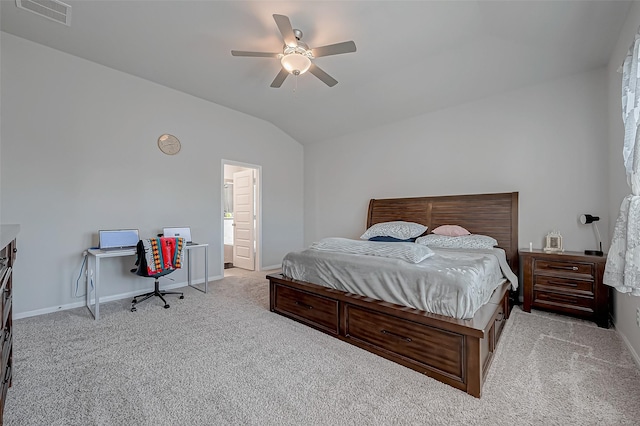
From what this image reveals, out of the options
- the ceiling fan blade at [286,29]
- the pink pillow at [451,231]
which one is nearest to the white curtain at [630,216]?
the pink pillow at [451,231]

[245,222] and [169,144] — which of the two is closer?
[169,144]

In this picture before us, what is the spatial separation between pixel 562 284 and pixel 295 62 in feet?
12.0

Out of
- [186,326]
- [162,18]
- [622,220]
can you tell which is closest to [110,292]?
[186,326]

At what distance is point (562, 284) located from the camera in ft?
9.91

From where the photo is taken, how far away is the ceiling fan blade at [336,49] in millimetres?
2510

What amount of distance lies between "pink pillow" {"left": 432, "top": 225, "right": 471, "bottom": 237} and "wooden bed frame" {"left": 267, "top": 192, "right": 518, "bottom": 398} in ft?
0.52

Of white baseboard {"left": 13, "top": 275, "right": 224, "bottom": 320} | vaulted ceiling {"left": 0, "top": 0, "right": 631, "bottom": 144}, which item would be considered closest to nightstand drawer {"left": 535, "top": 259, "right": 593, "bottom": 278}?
vaulted ceiling {"left": 0, "top": 0, "right": 631, "bottom": 144}

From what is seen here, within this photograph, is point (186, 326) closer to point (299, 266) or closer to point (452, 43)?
point (299, 266)

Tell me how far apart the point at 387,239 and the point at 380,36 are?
2.63 meters

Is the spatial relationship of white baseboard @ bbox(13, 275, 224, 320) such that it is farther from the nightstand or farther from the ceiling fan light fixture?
the nightstand

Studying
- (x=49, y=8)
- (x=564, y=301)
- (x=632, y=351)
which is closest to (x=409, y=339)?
(x=632, y=351)

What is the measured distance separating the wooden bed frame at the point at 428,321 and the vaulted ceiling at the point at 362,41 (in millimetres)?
1630

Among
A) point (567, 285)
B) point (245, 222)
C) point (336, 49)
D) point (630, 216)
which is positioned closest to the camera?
point (630, 216)

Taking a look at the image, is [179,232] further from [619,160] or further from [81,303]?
[619,160]
